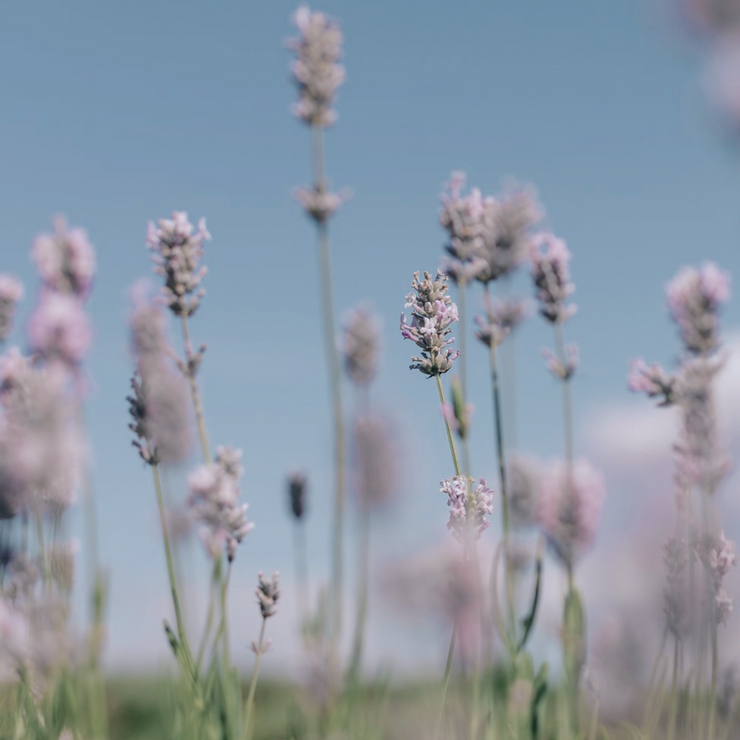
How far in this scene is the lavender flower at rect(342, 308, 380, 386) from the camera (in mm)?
4543

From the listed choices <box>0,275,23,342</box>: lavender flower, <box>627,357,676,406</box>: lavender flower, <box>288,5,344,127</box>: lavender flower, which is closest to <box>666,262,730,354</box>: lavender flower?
<box>627,357,676,406</box>: lavender flower

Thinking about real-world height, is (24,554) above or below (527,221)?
below

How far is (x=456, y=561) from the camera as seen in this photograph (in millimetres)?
2682

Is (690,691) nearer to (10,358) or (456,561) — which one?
(456,561)

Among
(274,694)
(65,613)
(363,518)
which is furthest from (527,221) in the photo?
(274,694)

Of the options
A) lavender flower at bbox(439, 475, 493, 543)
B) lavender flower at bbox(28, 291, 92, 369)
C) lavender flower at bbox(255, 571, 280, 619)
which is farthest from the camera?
lavender flower at bbox(28, 291, 92, 369)

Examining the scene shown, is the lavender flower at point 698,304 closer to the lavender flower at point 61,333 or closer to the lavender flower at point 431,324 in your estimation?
the lavender flower at point 431,324

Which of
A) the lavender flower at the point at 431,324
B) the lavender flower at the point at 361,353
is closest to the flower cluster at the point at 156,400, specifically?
the lavender flower at the point at 431,324

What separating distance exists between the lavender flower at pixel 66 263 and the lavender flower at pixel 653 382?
6.89 feet

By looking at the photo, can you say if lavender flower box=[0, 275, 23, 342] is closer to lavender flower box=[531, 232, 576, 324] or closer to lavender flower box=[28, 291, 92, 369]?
lavender flower box=[28, 291, 92, 369]

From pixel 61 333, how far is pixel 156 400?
503 mm

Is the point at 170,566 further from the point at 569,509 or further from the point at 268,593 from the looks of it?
the point at 569,509

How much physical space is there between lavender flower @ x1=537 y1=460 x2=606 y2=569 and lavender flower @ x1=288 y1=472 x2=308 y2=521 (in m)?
1.28

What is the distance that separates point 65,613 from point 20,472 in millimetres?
609
